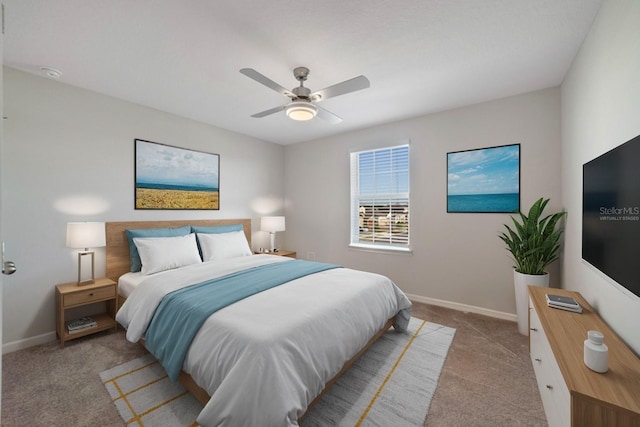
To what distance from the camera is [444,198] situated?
11.3 ft

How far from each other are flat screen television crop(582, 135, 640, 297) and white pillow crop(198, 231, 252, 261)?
3.46 m

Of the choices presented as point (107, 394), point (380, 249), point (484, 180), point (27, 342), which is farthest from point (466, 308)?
point (27, 342)

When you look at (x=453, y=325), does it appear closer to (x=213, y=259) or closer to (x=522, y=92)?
(x=522, y=92)

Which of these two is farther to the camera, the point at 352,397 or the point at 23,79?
the point at 23,79

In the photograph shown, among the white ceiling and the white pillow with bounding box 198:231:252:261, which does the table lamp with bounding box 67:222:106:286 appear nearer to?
the white pillow with bounding box 198:231:252:261

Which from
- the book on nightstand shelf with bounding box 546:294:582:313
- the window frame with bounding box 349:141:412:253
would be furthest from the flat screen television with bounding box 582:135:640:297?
the window frame with bounding box 349:141:412:253

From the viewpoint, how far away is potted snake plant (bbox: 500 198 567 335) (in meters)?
2.54

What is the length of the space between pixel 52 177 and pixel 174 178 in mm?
1168

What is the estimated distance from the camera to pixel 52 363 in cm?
222

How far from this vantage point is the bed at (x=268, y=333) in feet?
4.33


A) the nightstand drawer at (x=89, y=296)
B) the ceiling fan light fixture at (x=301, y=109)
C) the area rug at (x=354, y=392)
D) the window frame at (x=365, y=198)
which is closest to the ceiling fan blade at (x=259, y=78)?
the ceiling fan light fixture at (x=301, y=109)

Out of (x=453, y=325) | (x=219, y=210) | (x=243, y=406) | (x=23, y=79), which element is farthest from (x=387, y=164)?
(x=23, y=79)

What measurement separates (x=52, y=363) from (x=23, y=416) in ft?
2.17

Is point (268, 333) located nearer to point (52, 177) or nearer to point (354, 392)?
point (354, 392)
